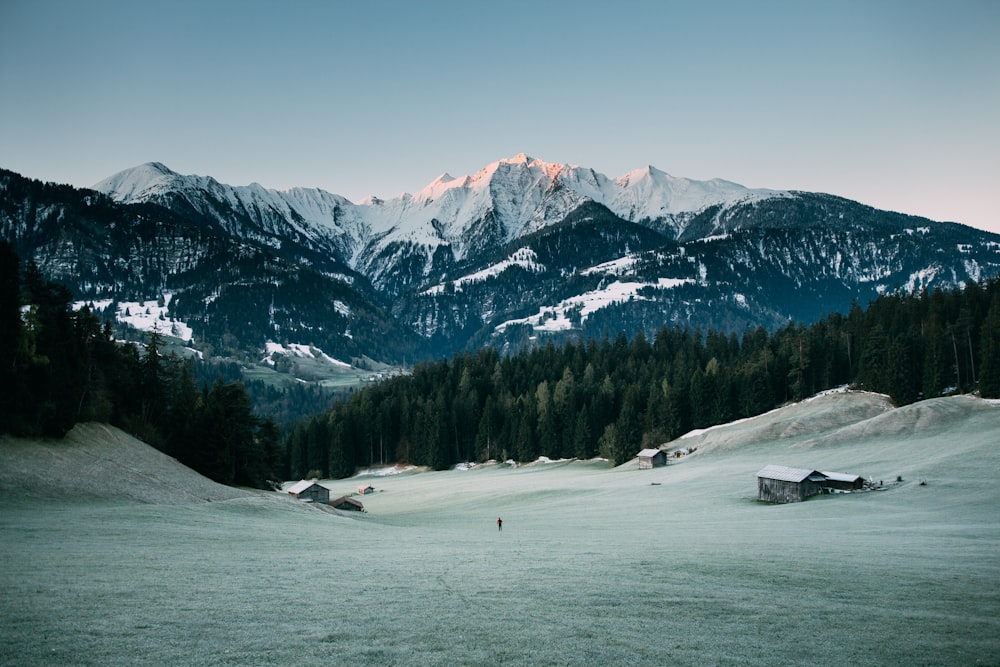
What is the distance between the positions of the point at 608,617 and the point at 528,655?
4.53m

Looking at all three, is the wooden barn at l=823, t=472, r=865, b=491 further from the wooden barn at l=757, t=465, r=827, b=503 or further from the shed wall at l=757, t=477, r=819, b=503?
the shed wall at l=757, t=477, r=819, b=503

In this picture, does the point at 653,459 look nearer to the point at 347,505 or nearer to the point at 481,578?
the point at 347,505

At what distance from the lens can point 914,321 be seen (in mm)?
126000

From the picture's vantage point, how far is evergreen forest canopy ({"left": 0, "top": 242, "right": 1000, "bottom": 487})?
193 ft

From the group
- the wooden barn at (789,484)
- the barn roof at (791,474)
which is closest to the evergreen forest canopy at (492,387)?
the barn roof at (791,474)

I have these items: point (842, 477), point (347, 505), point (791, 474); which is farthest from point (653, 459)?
point (347, 505)

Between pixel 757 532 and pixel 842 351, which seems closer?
pixel 757 532

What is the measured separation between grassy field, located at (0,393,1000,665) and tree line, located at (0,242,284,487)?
3.85m

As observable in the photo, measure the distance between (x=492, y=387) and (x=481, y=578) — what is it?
141 metres

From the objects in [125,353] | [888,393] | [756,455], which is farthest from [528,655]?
[888,393]

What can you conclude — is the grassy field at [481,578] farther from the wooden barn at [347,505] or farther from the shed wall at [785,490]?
the wooden barn at [347,505]

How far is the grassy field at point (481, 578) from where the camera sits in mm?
18391

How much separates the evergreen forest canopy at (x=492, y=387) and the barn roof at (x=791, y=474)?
4563cm

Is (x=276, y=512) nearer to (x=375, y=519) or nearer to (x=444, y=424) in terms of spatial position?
(x=375, y=519)
